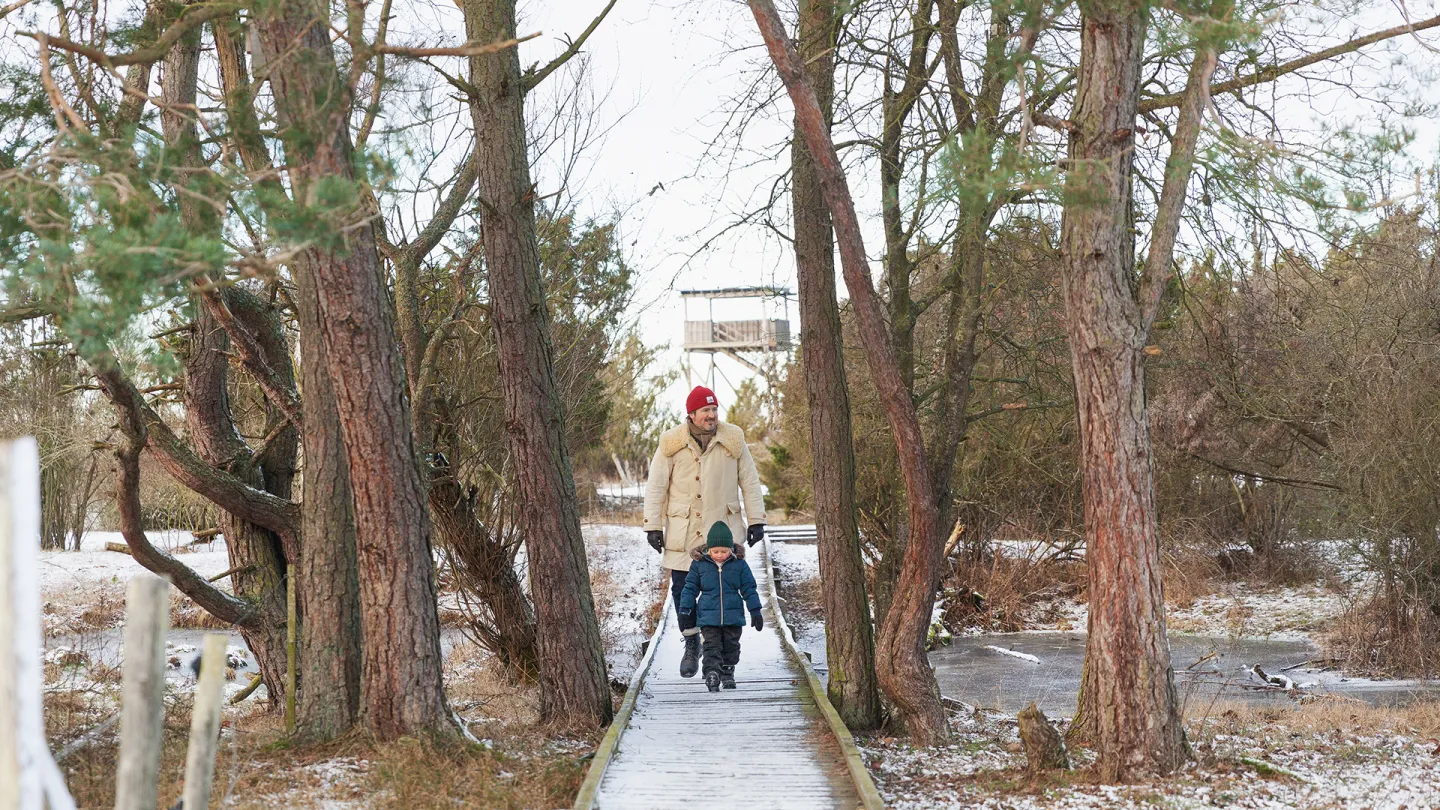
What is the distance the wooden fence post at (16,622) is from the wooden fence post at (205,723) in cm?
56

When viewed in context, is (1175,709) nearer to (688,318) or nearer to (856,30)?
(856,30)

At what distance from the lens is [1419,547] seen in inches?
452

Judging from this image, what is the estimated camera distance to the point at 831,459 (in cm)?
819

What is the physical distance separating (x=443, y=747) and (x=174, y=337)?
5.02m

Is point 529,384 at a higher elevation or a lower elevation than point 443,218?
lower

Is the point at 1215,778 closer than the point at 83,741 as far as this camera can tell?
No

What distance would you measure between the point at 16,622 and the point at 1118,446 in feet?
16.3

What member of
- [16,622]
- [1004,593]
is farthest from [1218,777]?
[1004,593]

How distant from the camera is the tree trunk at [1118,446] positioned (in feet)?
20.1

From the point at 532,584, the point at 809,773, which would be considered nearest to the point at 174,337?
the point at 532,584

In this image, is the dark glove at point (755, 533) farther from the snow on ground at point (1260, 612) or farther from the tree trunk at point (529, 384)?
the snow on ground at point (1260, 612)

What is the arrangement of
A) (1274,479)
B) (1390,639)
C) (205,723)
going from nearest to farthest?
1. (205,723)
2. (1390,639)
3. (1274,479)

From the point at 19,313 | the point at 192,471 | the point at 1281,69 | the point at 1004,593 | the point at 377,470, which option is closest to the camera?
the point at 377,470

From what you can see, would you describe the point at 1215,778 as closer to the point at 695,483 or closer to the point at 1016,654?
the point at 695,483
